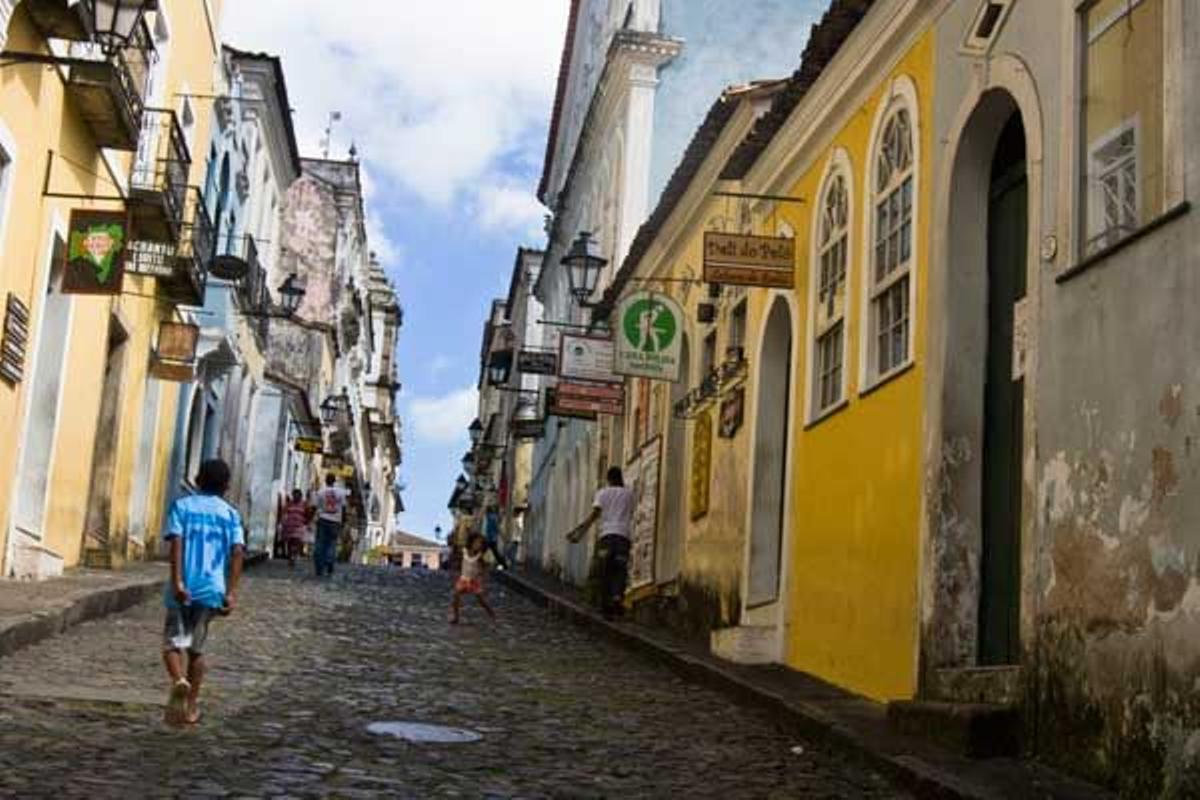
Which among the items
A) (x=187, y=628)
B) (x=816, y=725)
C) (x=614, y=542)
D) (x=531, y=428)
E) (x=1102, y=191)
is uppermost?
(x=531, y=428)

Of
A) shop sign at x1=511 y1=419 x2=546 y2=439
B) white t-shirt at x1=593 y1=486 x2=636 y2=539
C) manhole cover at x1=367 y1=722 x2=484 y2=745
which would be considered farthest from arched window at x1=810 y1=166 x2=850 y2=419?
shop sign at x1=511 y1=419 x2=546 y2=439

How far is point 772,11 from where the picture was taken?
968 inches

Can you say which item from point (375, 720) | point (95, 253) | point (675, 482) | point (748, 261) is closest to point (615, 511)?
point (675, 482)

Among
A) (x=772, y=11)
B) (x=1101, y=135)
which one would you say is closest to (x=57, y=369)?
(x=1101, y=135)

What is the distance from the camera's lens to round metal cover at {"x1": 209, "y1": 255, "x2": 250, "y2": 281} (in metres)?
21.4

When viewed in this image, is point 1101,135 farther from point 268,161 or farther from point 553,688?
point 268,161

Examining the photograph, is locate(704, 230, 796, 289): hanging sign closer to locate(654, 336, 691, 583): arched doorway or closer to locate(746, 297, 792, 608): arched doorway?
locate(746, 297, 792, 608): arched doorway

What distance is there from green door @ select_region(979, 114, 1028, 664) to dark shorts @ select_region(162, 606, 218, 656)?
425 cm

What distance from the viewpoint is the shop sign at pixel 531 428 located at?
37656mm

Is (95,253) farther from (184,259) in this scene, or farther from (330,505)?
(330,505)

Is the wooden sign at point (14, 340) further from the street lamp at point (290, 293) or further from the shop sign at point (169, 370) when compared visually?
the street lamp at point (290, 293)

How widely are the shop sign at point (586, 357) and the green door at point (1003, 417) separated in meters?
12.1

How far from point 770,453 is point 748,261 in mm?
1874

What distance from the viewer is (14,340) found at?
41.1 feet
